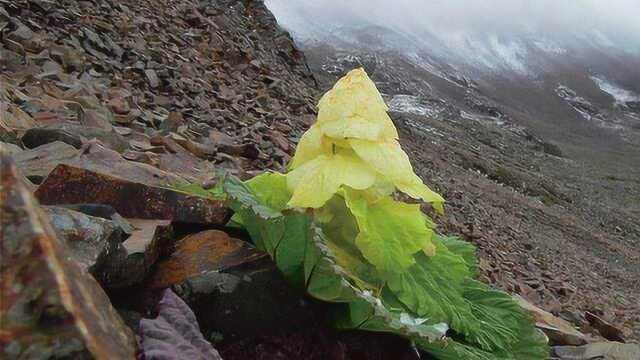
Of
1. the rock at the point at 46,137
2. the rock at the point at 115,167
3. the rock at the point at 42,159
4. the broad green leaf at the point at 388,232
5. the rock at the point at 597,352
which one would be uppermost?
the broad green leaf at the point at 388,232

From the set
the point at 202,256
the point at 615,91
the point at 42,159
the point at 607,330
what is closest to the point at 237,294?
the point at 202,256

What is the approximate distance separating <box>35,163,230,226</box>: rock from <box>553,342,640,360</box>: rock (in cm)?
219

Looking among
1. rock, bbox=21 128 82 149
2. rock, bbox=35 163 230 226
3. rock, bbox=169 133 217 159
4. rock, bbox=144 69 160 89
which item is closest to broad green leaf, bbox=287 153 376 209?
rock, bbox=35 163 230 226

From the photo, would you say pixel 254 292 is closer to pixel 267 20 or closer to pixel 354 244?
pixel 354 244

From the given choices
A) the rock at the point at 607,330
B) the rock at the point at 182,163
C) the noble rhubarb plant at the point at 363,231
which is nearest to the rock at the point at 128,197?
the noble rhubarb plant at the point at 363,231

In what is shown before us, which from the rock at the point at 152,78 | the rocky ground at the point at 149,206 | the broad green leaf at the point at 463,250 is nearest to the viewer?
the rocky ground at the point at 149,206

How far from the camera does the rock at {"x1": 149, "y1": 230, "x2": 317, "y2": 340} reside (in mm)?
2418

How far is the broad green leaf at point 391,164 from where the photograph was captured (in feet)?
8.40

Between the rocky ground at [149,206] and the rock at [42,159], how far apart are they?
14 millimetres

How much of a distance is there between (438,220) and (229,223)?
8635mm

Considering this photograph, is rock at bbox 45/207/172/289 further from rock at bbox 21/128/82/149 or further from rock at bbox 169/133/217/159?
rock at bbox 169/133/217/159

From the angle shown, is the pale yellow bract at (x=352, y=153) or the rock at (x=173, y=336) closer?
the rock at (x=173, y=336)

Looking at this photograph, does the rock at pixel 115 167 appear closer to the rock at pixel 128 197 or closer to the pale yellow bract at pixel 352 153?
the rock at pixel 128 197

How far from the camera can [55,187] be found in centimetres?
283
